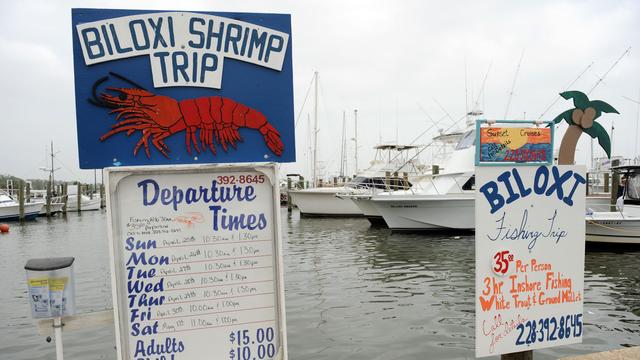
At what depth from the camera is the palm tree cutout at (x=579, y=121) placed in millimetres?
3488

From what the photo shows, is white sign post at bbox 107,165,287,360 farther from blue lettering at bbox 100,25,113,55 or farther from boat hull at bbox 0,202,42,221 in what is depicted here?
boat hull at bbox 0,202,42,221

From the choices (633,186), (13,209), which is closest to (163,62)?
(633,186)

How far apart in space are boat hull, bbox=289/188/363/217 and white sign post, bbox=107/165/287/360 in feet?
84.2

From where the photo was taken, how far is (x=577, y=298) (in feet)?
10.6

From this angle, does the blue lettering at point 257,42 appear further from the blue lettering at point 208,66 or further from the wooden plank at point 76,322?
the wooden plank at point 76,322

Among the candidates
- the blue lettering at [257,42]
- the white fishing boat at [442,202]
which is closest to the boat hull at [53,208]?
the white fishing boat at [442,202]

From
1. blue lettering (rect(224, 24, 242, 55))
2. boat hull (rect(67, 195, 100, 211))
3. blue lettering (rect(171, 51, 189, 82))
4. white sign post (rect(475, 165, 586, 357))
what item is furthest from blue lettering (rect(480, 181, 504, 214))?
boat hull (rect(67, 195, 100, 211))

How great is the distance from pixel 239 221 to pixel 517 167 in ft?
6.50

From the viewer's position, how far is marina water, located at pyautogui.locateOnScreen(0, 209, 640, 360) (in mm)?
5895

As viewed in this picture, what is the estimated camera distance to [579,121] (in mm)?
3512

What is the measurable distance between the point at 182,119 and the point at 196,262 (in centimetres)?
87

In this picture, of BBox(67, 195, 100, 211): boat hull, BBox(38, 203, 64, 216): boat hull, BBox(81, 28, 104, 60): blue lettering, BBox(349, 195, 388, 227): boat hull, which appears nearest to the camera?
BBox(81, 28, 104, 60): blue lettering

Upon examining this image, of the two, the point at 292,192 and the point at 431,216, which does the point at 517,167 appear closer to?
the point at 431,216

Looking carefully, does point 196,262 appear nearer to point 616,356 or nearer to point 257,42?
point 257,42
